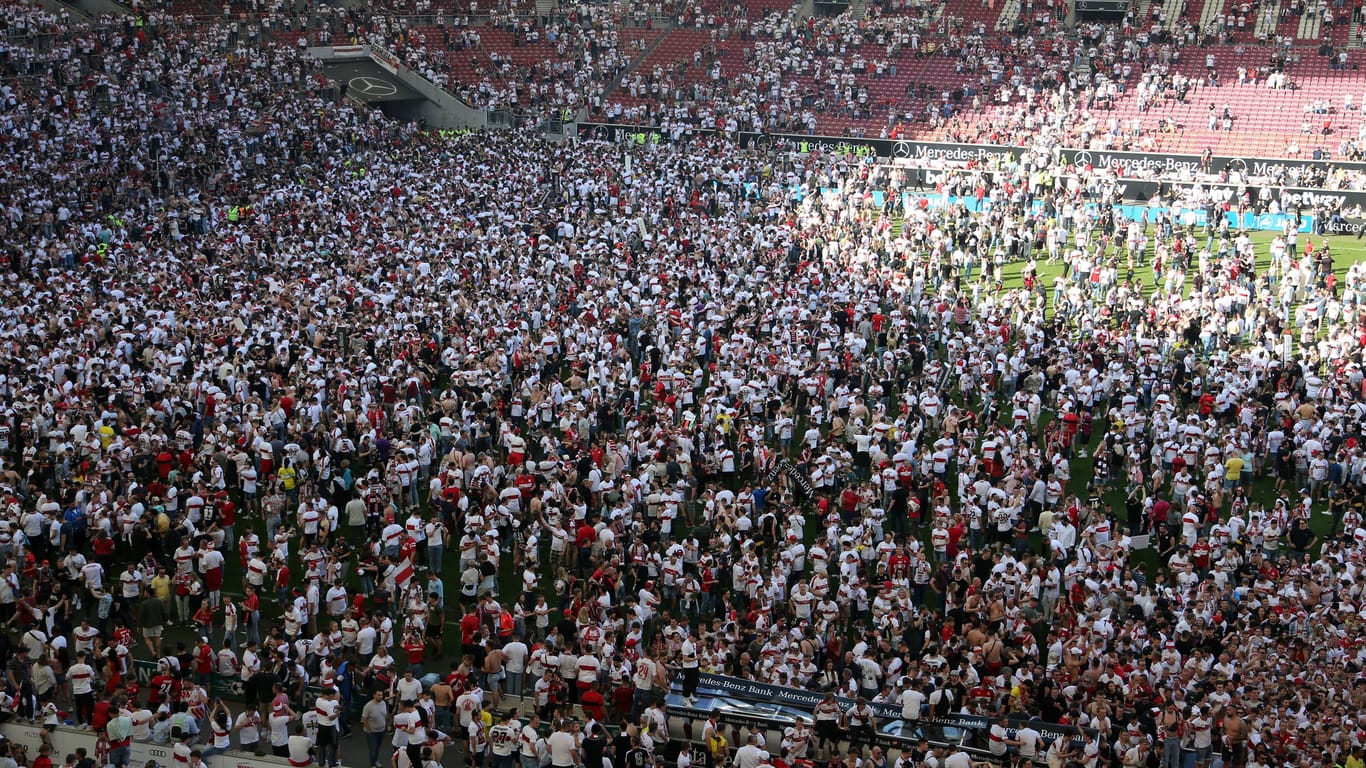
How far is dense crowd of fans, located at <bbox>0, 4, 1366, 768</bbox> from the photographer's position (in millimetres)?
17375

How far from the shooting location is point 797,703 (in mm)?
17062

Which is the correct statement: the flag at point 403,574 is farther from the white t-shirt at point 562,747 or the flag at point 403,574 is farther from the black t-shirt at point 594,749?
the black t-shirt at point 594,749

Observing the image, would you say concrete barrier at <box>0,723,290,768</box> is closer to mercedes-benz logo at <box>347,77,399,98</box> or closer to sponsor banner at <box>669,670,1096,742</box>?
sponsor banner at <box>669,670,1096,742</box>

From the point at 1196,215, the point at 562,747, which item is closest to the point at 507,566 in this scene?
the point at 562,747

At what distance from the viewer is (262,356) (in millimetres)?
27016

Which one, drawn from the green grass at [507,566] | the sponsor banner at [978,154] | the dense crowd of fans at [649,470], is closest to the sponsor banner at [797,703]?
the dense crowd of fans at [649,470]

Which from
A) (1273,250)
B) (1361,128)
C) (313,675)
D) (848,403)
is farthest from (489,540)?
(1361,128)

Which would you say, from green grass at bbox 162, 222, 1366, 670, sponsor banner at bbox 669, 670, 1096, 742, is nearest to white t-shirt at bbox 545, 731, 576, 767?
sponsor banner at bbox 669, 670, 1096, 742

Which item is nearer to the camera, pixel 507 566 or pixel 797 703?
pixel 797 703

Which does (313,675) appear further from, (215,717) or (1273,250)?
(1273,250)

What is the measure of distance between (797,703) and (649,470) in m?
6.39

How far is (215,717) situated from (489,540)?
4.66 m

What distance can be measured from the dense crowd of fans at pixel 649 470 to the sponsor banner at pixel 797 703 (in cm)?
17

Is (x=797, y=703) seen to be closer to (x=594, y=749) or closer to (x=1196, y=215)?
(x=594, y=749)
